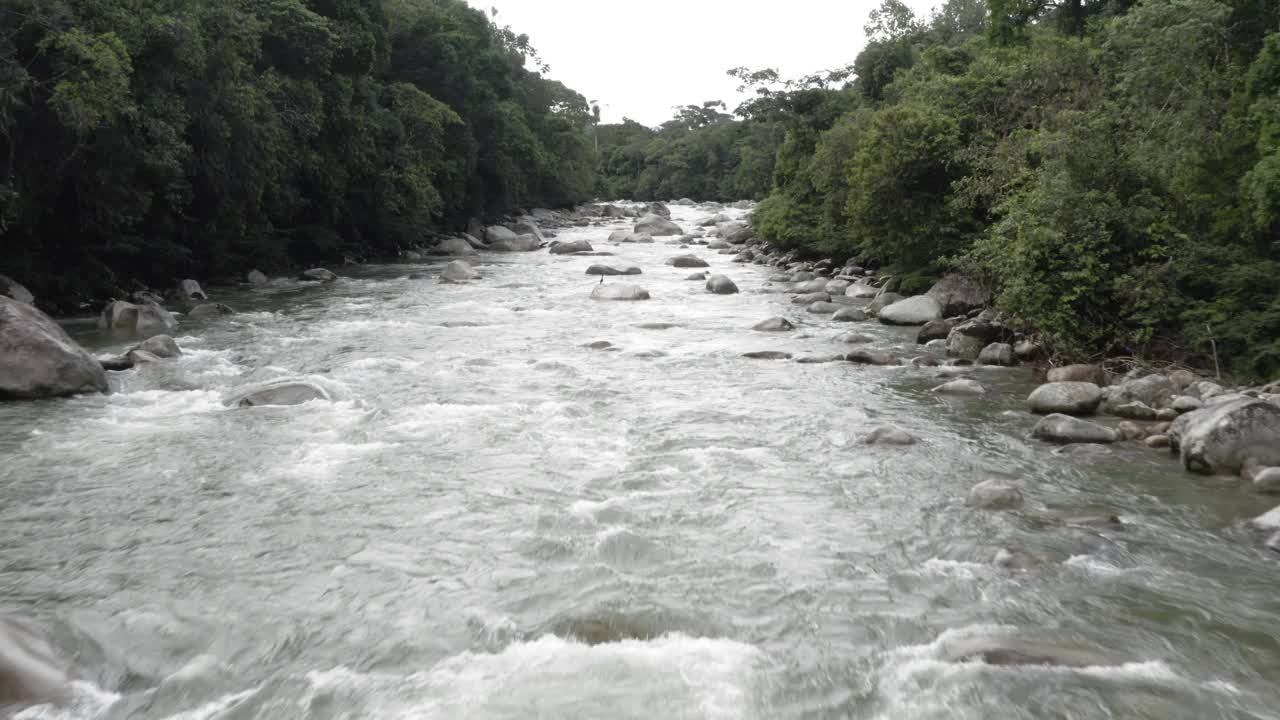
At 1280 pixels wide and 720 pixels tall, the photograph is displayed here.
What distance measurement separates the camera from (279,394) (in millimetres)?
11031

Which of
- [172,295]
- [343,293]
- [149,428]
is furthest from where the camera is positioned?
[343,293]

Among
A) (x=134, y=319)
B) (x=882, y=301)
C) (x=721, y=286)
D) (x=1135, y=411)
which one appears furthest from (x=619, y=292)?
(x=1135, y=411)

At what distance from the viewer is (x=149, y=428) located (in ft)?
32.5

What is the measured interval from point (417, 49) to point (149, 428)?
2744cm

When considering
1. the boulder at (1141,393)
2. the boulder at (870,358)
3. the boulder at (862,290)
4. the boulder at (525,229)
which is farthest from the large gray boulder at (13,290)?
the boulder at (525,229)

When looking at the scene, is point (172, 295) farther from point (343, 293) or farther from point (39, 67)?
point (39, 67)

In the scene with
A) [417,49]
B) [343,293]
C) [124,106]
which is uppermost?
[417,49]

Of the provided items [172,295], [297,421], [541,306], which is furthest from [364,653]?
[172,295]

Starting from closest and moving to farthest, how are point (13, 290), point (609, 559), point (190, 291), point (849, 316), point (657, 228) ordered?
point (609, 559) < point (13, 290) < point (849, 316) < point (190, 291) < point (657, 228)

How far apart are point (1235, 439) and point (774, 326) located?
9.27 m

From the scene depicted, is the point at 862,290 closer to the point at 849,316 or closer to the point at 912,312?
the point at 849,316

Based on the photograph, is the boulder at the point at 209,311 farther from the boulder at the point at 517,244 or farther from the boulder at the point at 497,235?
the boulder at the point at 497,235

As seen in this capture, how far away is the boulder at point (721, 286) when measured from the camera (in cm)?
2286

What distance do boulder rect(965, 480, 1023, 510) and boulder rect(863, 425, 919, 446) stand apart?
5.58ft
